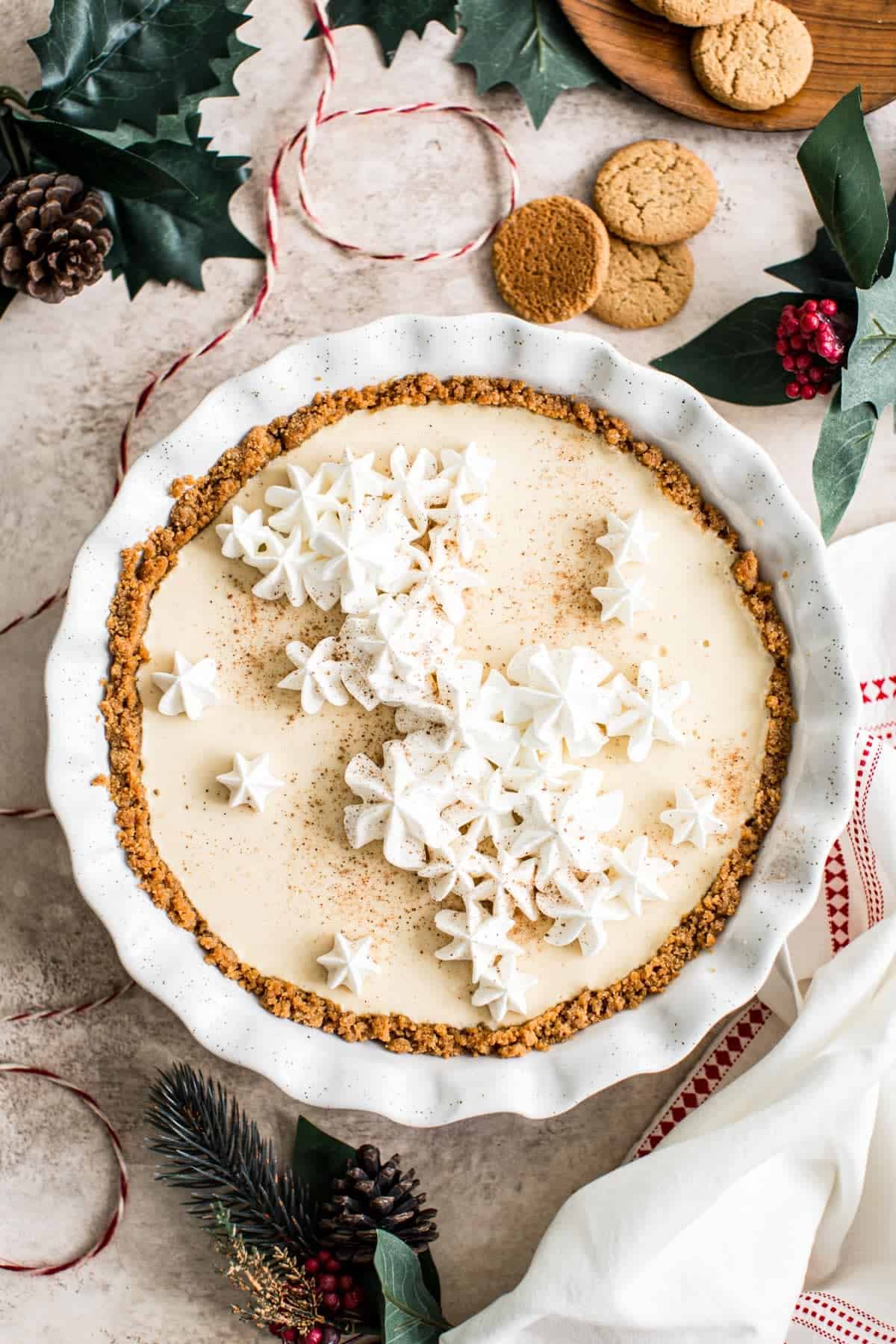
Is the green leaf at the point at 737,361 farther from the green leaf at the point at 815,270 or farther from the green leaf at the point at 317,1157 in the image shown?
the green leaf at the point at 317,1157

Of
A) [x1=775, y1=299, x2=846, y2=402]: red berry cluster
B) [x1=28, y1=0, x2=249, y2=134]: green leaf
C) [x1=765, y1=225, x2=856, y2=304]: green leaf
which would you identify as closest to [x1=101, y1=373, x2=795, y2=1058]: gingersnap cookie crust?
[x1=775, y1=299, x2=846, y2=402]: red berry cluster

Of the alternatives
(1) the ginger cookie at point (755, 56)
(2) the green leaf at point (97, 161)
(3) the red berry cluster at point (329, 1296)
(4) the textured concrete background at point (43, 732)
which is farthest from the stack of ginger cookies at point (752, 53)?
(3) the red berry cluster at point (329, 1296)

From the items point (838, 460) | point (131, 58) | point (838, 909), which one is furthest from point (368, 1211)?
point (131, 58)

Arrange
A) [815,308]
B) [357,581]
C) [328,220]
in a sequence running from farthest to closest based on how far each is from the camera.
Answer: [328,220]
[815,308]
[357,581]

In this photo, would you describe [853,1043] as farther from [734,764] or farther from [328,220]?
[328,220]

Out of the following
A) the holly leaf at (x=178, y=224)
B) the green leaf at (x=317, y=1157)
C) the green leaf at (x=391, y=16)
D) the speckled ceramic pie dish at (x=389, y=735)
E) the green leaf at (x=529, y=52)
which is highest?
the green leaf at (x=391, y=16)

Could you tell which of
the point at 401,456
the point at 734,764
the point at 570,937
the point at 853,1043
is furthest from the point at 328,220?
the point at 853,1043

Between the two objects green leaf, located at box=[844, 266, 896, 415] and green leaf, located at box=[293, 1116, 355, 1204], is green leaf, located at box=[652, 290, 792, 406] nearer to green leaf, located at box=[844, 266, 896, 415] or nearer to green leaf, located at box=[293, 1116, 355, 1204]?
green leaf, located at box=[844, 266, 896, 415]
